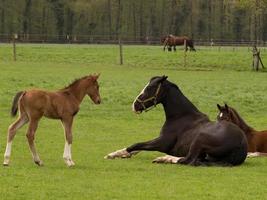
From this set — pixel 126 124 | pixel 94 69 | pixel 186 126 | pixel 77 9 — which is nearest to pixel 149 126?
pixel 126 124

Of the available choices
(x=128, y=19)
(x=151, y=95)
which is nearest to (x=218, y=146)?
(x=151, y=95)

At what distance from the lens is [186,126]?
1430cm

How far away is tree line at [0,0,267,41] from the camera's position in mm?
111312

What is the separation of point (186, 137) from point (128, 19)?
107697 millimetres

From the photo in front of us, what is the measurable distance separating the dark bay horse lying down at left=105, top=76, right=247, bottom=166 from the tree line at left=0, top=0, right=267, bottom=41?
9429 centimetres

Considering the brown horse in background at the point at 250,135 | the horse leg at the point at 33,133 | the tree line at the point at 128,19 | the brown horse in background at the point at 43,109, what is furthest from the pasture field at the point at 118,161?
the tree line at the point at 128,19

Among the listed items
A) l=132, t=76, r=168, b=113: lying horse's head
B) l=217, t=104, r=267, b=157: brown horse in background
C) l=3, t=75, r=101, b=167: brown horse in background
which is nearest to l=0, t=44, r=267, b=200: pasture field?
l=3, t=75, r=101, b=167: brown horse in background

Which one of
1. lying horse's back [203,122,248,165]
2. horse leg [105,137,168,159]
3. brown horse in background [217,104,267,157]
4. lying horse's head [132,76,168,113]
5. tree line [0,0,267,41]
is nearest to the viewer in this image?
lying horse's back [203,122,248,165]

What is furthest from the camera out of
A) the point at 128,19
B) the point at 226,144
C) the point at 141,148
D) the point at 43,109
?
the point at 128,19

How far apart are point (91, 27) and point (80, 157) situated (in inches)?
4057

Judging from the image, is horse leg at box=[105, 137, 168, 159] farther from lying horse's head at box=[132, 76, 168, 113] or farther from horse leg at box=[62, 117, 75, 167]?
horse leg at box=[62, 117, 75, 167]

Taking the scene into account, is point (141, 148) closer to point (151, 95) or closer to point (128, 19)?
point (151, 95)

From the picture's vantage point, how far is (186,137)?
45.9ft

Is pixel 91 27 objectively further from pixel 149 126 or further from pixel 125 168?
pixel 125 168
